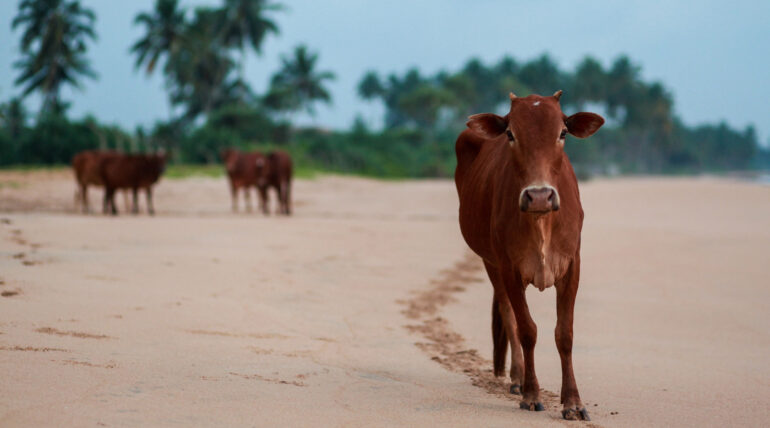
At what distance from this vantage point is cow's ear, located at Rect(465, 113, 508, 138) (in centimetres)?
431

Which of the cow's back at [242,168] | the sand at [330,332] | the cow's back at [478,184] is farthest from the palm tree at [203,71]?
the cow's back at [478,184]

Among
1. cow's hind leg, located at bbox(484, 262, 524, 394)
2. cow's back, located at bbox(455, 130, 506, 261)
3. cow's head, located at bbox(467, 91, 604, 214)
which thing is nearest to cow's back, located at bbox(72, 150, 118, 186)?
cow's back, located at bbox(455, 130, 506, 261)

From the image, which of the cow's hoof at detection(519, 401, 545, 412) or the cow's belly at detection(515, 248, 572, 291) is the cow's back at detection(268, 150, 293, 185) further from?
the cow's hoof at detection(519, 401, 545, 412)

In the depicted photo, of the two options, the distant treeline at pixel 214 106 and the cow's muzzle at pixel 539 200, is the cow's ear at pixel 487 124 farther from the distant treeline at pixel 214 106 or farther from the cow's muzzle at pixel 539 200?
the distant treeline at pixel 214 106

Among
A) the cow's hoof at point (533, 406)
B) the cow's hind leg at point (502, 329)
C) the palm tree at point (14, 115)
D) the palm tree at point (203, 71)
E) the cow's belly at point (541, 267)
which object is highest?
the palm tree at point (203, 71)

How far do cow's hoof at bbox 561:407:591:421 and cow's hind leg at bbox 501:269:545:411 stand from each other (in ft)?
0.58

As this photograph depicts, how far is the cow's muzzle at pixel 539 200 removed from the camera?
3.66 metres

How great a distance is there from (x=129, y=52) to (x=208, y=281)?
163 ft

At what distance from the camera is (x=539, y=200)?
12.0 feet

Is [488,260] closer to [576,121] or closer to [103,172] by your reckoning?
[576,121]

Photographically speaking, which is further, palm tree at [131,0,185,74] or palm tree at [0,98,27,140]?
palm tree at [131,0,185,74]

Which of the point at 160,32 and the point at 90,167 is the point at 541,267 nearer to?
the point at 90,167

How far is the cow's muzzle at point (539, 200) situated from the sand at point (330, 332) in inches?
42.9

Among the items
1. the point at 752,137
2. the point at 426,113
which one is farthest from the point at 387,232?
the point at 752,137
